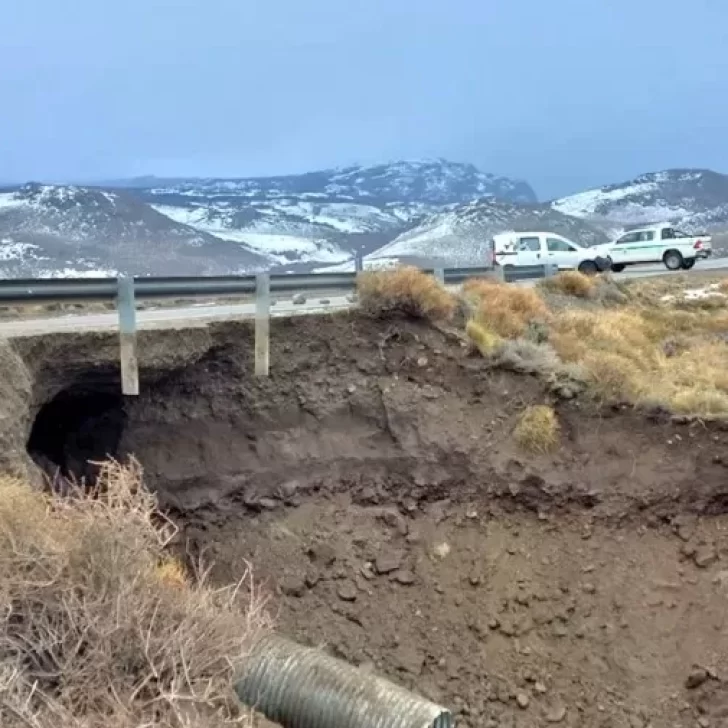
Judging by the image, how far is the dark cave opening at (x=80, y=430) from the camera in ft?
42.4

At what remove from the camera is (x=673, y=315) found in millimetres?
21938

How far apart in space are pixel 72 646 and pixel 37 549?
2.20ft

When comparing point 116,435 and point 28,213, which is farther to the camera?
point 28,213

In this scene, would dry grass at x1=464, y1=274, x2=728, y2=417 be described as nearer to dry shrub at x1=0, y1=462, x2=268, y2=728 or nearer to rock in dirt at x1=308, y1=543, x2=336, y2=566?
rock in dirt at x1=308, y1=543, x2=336, y2=566

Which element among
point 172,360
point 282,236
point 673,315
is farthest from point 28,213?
point 172,360

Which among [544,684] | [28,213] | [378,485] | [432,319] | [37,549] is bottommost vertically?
[544,684]

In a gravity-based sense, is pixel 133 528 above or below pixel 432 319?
below

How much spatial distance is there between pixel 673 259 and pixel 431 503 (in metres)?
23.8

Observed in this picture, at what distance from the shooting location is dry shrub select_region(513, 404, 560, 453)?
44.3 feet

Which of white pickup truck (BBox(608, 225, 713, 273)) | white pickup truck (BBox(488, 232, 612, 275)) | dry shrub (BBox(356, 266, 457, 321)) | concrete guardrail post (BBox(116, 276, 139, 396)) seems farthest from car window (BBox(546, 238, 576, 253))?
concrete guardrail post (BBox(116, 276, 139, 396))

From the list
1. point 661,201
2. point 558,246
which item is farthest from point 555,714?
point 661,201

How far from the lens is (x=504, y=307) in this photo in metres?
16.8

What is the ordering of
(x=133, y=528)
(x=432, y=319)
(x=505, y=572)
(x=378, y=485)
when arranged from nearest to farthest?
1. (x=133, y=528)
2. (x=505, y=572)
3. (x=378, y=485)
4. (x=432, y=319)

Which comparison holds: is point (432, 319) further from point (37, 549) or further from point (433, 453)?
point (37, 549)
